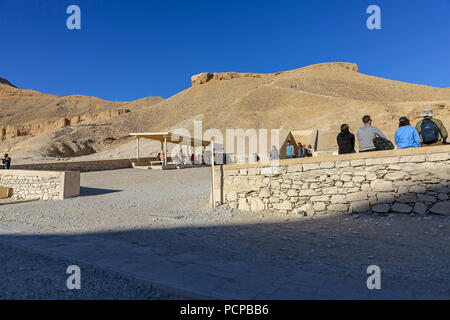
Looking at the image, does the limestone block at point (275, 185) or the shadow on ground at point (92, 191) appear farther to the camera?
the shadow on ground at point (92, 191)

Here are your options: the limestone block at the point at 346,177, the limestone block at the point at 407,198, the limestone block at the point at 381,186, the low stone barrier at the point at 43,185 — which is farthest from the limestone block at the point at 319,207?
the low stone barrier at the point at 43,185

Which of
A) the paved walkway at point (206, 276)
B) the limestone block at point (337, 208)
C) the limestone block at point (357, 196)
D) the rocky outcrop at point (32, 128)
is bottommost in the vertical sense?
the paved walkway at point (206, 276)

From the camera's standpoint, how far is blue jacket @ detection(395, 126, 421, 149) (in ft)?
18.6

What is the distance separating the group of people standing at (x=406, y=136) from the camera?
5441mm

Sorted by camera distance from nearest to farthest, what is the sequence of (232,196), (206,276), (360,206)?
1. (206,276)
2. (360,206)
3. (232,196)

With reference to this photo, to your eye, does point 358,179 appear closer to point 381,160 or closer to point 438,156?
point 381,160

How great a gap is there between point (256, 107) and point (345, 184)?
44.0m

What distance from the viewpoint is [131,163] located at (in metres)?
23.3

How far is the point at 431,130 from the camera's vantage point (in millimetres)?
5461

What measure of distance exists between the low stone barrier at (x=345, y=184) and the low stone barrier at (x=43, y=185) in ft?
22.2

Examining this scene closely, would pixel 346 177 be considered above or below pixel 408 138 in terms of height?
below

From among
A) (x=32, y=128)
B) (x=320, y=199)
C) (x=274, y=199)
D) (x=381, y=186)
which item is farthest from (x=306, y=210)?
(x=32, y=128)

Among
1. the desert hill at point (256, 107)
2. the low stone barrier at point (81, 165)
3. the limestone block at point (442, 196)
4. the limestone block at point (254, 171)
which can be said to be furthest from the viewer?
the desert hill at point (256, 107)

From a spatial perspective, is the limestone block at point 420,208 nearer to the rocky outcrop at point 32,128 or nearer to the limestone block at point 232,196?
the limestone block at point 232,196
